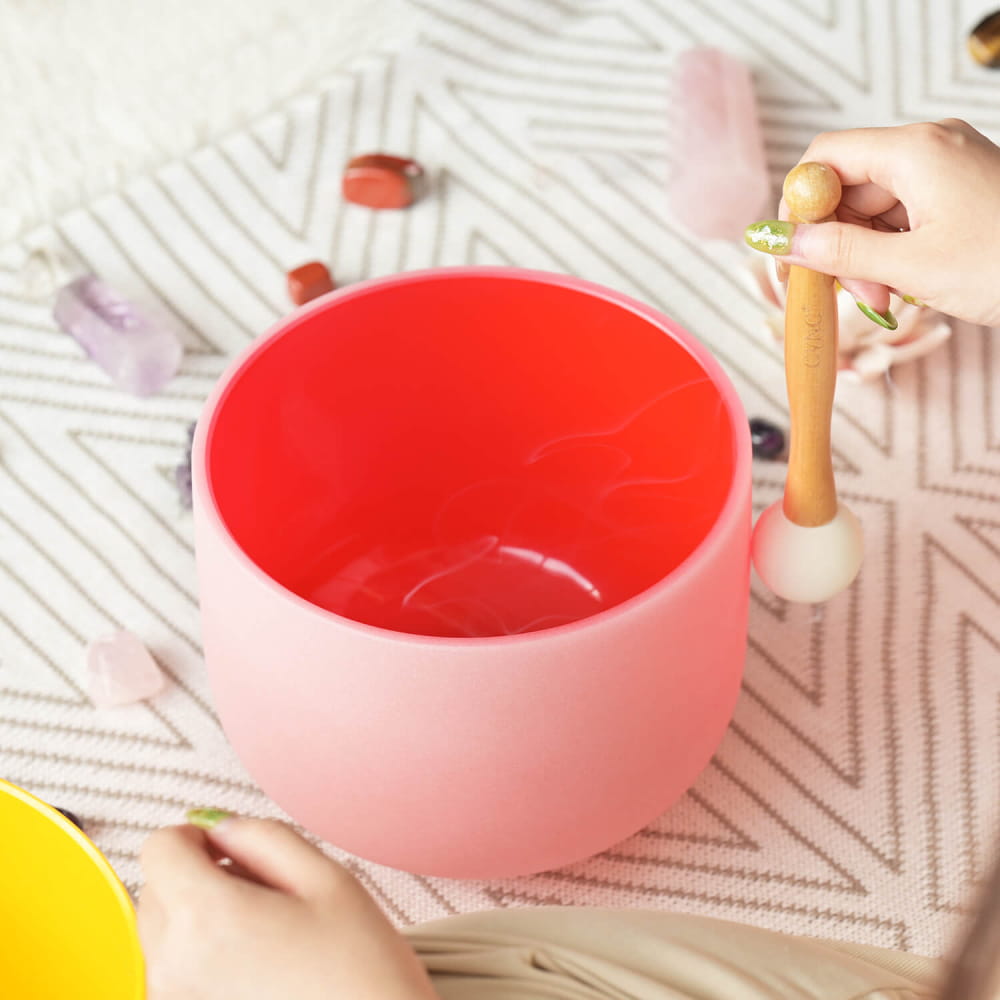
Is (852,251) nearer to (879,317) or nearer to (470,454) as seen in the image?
(879,317)

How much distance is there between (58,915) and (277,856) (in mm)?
132

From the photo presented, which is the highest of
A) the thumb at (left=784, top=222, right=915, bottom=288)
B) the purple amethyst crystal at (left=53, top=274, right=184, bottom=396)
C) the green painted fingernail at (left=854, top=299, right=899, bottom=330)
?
the thumb at (left=784, top=222, right=915, bottom=288)

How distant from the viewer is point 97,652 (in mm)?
809

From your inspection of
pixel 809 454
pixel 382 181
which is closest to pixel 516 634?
pixel 809 454

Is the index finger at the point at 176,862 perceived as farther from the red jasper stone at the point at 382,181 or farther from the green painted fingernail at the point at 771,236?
the red jasper stone at the point at 382,181

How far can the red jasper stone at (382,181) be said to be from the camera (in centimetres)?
109

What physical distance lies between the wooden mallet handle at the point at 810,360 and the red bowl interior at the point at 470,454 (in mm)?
39

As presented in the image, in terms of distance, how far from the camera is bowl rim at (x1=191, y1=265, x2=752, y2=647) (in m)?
0.57

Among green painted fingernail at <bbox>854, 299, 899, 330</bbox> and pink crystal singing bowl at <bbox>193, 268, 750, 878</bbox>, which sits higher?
green painted fingernail at <bbox>854, 299, 899, 330</bbox>

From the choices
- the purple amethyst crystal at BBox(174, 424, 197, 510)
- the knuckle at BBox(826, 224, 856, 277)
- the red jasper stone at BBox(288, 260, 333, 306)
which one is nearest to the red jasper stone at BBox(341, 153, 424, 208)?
the red jasper stone at BBox(288, 260, 333, 306)

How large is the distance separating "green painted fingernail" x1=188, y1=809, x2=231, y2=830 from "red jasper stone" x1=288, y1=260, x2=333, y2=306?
1.81 feet

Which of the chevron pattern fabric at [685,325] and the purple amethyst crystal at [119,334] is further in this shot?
the purple amethyst crystal at [119,334]

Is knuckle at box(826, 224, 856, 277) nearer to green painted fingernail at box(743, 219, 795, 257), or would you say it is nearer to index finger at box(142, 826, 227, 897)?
green painted fingernail at box(743, 219, 795, 257)

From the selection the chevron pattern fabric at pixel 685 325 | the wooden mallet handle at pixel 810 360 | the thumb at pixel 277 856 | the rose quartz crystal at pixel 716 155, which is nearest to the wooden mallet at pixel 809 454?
the wooden mallet handle at pixel 810 360
